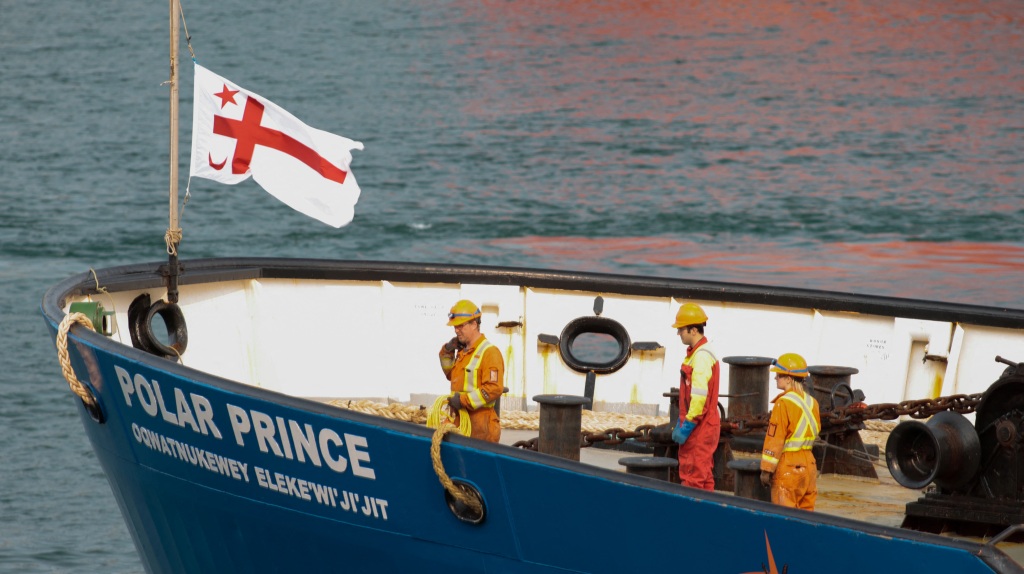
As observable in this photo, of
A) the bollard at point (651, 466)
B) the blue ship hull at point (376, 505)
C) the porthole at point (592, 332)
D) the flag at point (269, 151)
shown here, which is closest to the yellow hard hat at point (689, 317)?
the bollard at point (651, 466)

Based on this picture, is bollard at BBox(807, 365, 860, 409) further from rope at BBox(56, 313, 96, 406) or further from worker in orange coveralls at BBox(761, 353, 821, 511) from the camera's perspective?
rope at BBox(56, 313, 96, 406)

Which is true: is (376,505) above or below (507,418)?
above

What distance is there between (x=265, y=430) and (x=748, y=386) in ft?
12.4

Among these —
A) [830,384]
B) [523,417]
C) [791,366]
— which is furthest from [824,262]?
[791,366]

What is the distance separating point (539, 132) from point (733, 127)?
678 cm

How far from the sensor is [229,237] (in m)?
32.4

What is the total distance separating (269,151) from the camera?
30.9 ft

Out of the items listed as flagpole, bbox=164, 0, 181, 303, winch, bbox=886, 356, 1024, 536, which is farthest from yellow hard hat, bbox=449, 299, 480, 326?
winch, bbox=886, 356, 1024, 536

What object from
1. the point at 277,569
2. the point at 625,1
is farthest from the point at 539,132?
the point at 277,569

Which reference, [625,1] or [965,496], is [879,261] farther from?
[625,1]

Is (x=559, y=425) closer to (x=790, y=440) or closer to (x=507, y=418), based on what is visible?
(x=790, y=440)

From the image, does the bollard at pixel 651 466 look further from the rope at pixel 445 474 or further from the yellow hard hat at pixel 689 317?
the rope at pixel 445 474

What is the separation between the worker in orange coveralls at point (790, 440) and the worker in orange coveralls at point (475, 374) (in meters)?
1.70

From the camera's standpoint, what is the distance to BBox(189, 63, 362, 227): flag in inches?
365
